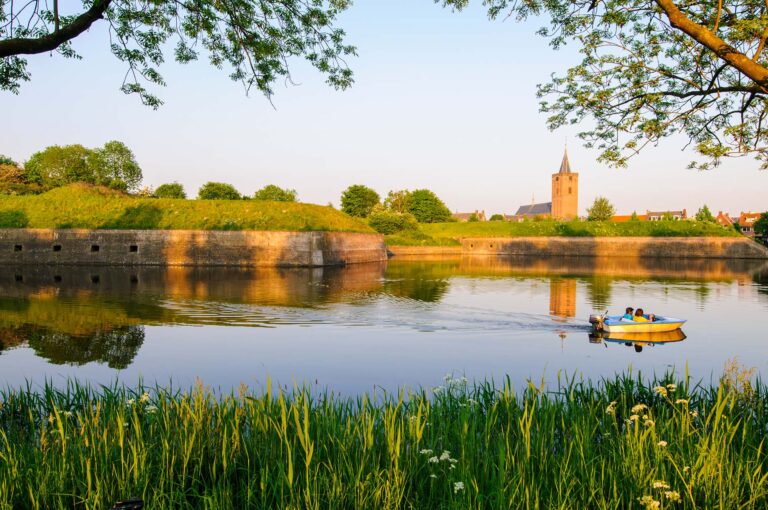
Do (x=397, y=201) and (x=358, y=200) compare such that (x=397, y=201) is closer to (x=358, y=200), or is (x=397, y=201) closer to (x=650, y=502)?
(x=358, y=200)

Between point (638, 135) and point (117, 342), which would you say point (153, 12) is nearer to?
point (117, 342)

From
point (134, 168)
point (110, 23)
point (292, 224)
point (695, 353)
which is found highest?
point (134, 168)

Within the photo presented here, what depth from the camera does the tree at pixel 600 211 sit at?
108375 mm

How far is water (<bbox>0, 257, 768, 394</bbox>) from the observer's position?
39.1ft

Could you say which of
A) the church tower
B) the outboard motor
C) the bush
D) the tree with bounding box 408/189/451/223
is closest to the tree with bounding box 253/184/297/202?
the tree with bounding box 408/189/451/223

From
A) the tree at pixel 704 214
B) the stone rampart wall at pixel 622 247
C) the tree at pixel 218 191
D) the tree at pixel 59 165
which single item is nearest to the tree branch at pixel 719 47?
the stone rampart wall at pixel 622 247

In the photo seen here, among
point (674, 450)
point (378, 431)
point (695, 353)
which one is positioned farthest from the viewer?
point (695, 353)

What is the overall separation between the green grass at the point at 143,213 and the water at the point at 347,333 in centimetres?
1957

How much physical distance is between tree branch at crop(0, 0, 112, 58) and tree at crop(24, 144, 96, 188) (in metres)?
107

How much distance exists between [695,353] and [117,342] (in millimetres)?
16222

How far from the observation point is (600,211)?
109 meters

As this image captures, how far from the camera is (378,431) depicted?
602 cm

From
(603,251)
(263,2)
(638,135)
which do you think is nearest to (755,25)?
(638,135)

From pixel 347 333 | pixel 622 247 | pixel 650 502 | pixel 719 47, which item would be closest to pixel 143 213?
pixel 347 333
